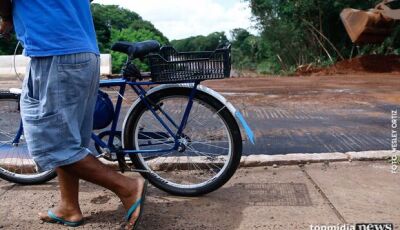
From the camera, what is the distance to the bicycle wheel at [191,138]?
12.2 feet

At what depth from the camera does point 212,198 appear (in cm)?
381

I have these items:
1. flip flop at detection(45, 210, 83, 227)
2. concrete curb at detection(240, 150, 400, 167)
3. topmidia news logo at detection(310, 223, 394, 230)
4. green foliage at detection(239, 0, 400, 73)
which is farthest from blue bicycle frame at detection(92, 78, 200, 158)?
green foliage at detection(239, 0, 400, 73)

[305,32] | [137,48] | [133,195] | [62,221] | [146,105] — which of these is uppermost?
[305,32]

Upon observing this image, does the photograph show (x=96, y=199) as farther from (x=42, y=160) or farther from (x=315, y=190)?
(x=315, y=190)

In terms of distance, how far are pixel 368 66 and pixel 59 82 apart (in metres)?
16.0

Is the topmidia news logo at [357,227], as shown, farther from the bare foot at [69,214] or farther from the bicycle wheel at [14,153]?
the bicycle wheel at [14,153]

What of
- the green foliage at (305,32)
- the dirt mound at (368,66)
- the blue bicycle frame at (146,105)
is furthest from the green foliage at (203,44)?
the green foliage at (305,32)

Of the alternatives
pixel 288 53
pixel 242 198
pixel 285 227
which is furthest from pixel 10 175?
pixel 288 53

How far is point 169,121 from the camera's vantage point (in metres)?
3.87

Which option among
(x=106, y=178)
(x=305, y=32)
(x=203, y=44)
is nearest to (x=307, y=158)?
(x=203, y=44)

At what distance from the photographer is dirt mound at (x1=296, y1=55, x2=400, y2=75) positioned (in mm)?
16781

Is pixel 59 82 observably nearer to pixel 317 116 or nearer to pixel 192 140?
pixel 192 140

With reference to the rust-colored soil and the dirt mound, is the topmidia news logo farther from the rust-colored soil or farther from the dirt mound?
the dirt mound

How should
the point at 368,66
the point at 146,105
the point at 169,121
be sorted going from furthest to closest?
the point at 368,66, the point at 169,121, the point at 146,105
